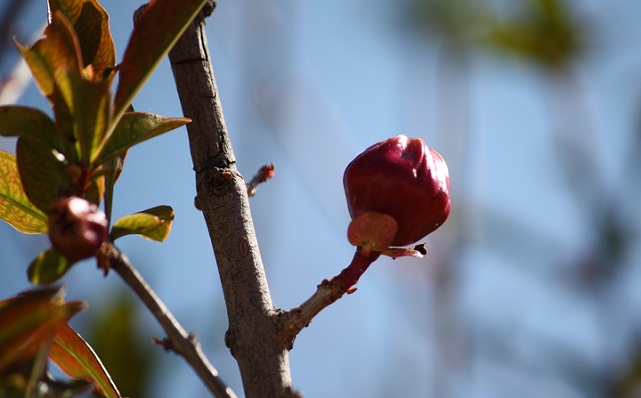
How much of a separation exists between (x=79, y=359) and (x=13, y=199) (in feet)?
0.62

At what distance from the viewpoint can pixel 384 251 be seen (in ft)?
2.79

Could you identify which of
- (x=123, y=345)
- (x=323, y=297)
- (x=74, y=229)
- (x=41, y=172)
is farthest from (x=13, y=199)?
(x=123, y=345)

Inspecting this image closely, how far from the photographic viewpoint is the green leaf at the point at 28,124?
71cm

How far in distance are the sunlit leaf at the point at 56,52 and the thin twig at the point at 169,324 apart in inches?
7.0

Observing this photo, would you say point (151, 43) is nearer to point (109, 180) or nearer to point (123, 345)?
point (109, 180)

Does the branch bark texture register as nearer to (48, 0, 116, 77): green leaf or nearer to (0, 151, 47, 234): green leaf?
(48, 0, 116, 77): green leaf

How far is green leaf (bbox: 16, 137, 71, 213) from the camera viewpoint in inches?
28.2

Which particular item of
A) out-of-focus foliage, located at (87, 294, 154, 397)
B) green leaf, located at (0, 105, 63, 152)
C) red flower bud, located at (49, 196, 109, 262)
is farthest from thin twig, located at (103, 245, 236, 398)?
out-of-focus foliage, located at (87, 294, 154, 397)

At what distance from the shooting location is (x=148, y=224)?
2.55 feet

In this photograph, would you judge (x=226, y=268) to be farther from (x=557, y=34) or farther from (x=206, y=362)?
(x=557, y=34)

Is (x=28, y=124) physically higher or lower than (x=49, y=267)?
higher

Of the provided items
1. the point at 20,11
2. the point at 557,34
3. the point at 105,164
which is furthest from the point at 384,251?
the point at 557,34

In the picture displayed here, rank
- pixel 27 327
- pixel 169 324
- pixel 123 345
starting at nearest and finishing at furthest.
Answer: pixel 27 327, pixel 169 324, pixel 123 345

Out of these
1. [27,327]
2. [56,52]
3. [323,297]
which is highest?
[56,52]
